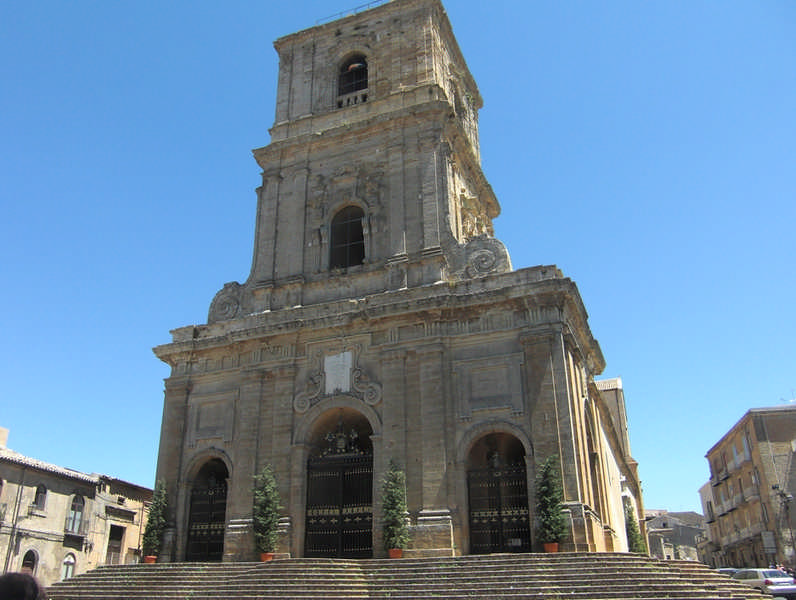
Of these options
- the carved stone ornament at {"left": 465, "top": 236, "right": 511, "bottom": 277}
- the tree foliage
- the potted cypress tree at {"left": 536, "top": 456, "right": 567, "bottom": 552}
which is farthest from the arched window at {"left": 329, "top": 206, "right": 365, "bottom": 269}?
the potted cypress tree at {"left": 536, "top": 456, "right": 567, "bottom": 552}

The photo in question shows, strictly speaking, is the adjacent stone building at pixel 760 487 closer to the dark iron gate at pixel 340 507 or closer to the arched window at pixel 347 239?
the dark iron gate at pixel 340 507

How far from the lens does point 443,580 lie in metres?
15.8

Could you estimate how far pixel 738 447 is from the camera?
48.0 m

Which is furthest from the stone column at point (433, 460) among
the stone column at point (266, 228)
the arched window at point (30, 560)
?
the arched window at point (30, 560)

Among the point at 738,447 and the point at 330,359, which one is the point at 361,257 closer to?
the point at 330,359

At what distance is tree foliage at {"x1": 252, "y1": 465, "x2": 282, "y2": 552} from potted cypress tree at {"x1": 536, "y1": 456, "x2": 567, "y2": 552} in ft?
25.0

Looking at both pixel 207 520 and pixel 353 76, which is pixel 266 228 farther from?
pixel 207 520

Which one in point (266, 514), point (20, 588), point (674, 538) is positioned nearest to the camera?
point (20, 588)

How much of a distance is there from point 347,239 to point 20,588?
74.6 feet

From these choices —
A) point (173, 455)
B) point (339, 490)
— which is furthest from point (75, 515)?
Result: point (339, 490)

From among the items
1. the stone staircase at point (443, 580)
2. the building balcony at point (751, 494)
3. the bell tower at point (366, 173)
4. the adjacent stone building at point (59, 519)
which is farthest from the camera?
the building balcony at point (751, 494)

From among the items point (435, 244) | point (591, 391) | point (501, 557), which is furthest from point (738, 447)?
point (501, 557)

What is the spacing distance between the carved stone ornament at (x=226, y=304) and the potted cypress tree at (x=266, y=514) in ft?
21.8

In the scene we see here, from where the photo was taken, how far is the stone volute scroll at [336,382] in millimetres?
21848
